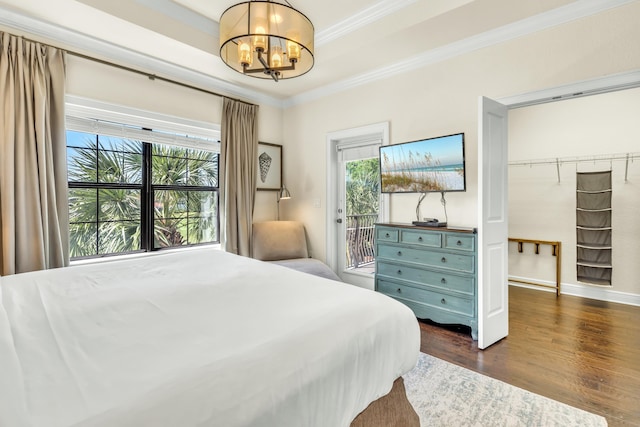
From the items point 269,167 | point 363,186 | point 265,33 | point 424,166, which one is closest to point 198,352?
point 265,33

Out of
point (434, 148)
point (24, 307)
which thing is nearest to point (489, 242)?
point (434, 148)

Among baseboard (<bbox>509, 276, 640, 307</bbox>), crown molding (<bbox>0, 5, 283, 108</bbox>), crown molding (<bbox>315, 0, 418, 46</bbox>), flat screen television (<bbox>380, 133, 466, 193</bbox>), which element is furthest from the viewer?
baseboard (<bbox>509, 276, 640, 307</bbox>)

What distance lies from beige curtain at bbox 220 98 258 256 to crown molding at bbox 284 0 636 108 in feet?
3.89

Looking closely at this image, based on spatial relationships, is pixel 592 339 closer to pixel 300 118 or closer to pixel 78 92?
pixel 300 118

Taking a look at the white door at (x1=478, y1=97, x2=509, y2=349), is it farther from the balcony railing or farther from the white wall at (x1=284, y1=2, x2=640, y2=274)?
the balcony railing

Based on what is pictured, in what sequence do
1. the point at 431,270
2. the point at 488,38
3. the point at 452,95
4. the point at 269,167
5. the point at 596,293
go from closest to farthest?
1. the point at 488,38
2. the point at 431,270
3. the point at 452,95
4. the point at 596,293
5. the point at 269,167

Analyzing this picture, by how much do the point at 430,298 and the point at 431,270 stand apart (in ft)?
0.91

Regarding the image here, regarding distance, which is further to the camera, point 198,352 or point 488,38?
point 488,38

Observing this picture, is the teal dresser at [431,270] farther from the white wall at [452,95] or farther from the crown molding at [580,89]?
the crown molding at [580,89]

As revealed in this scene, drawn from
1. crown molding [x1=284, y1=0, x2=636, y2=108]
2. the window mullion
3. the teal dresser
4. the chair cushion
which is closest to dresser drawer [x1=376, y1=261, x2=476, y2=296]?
the teal dresser

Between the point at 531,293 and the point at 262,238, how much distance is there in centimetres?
372

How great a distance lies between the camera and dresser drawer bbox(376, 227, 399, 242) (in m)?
3.26

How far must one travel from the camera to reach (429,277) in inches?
119

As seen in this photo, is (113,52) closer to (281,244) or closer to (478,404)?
(281,244)
